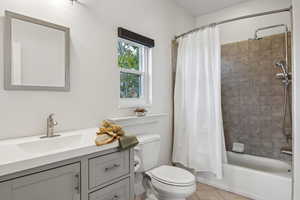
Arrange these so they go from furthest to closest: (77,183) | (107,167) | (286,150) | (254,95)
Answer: (254,95), (286,150), (107,167), (77,183)

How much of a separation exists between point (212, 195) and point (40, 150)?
6.44 feet

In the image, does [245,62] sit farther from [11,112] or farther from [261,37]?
[11,112]

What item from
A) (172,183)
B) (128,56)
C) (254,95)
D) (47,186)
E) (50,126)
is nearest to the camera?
(47,186)

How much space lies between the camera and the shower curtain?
7.17 ft

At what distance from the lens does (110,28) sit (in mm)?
1859

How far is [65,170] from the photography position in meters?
0.97

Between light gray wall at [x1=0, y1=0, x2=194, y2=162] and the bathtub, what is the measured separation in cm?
119

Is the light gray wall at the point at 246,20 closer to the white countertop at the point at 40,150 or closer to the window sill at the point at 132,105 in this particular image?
the window sill at the point at 132,105

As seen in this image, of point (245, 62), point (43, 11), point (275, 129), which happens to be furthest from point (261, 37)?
point (43, 11)

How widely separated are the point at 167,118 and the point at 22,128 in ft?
5.75

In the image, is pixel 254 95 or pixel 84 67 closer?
pixel 84 67


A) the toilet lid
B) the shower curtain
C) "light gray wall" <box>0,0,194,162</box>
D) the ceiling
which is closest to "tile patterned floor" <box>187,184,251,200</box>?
the shower curtain

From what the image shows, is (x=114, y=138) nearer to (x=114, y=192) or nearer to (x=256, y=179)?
(x=114, y=192)

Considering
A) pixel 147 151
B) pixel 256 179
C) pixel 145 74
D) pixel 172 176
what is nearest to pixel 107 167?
pixel 147 151
